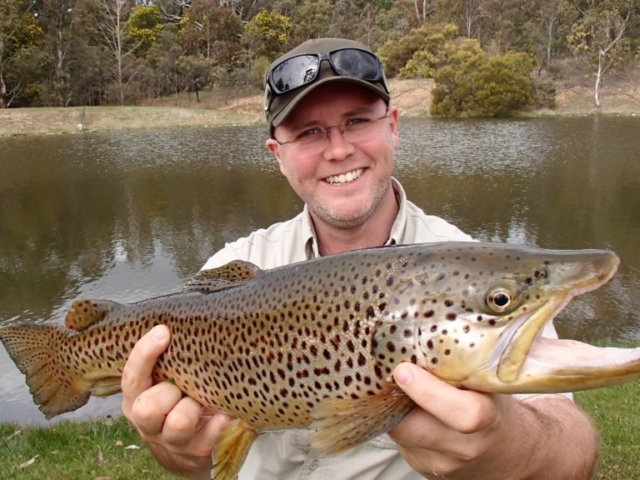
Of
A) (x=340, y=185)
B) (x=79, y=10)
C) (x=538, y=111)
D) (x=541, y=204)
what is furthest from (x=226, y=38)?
(x=340, y=185)

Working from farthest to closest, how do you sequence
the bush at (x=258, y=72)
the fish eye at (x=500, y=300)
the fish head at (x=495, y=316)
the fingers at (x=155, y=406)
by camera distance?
the bush at (x=258, y=72), the fingers at (x=155, y=406), the fish eye at (x=500, y=300), the fish head at (x=495, y=316)

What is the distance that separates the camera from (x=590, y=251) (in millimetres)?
2146

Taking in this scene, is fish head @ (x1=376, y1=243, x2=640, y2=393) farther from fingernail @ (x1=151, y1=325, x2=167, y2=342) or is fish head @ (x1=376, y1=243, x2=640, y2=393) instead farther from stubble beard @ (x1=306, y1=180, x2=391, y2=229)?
stubble beard @ (x1=306, y1=180, x2=391, y2=229)

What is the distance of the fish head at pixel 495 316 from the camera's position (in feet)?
6.62

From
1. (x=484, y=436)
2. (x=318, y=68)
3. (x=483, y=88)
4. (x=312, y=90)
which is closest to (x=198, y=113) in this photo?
(x=483, y=88)

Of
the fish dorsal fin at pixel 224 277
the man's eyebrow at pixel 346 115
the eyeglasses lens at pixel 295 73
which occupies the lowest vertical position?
the fish dorsal fin at pixel 224 277

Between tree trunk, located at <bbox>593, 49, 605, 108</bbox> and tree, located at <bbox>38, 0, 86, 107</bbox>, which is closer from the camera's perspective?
tree trunk, located at <bbox>593, 49, 605, 108</bbox>

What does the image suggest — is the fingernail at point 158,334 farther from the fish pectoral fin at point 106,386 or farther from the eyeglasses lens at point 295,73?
the eyeglasses lens at point 295,73

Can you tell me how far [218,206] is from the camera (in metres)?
19.8

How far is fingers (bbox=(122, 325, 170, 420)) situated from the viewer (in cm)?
280

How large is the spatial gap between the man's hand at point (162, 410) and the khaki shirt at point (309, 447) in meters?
0.52

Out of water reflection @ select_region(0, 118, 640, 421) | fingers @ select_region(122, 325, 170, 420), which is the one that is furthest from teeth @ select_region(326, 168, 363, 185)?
water reflection @ select_region(0, 118, 640, 421)

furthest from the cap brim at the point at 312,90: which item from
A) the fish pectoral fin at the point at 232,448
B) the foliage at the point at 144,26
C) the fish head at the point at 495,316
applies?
the foliage at the point at 144,26

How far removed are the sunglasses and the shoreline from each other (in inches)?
1858
